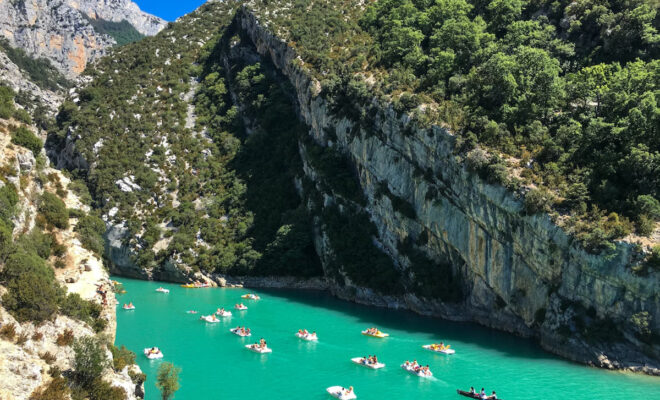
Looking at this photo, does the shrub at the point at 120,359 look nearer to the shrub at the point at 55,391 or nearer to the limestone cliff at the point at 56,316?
the limestone cliff at the point at 56,316

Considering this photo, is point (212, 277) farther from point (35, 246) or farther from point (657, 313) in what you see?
point (657, 313)

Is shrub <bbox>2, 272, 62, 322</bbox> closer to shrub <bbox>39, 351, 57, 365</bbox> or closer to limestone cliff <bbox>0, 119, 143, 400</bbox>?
limestone cliff <bbox>0, 119, 143, 400</bbox>

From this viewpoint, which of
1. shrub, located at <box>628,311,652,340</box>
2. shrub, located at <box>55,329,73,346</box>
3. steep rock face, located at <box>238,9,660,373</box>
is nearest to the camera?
shrub, located at <box>55,329,73,346</box>

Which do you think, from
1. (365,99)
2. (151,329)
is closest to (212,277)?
(151,329)

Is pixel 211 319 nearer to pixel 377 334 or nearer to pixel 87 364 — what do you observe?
pixel 377 334

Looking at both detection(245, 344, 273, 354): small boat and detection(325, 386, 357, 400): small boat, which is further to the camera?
detection(245, 344, 273, 354): small boat

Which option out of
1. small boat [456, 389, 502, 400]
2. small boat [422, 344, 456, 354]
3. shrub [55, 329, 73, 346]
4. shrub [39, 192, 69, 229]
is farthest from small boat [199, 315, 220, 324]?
shrub [55, 329, 73, 346]

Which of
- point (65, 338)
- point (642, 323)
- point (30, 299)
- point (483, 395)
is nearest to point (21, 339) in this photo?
point (30, 299)
